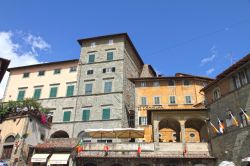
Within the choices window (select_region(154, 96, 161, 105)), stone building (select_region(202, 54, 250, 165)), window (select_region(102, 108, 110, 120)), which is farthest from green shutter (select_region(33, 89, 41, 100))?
stone building (select_region(202, 54, 250, 165))

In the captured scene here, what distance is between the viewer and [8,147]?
2506cm

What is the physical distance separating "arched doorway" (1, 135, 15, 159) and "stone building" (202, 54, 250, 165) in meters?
20.1

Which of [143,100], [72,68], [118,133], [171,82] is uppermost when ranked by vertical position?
[72,68]

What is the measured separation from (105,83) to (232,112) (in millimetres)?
18182

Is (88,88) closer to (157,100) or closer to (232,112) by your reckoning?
(157,100)

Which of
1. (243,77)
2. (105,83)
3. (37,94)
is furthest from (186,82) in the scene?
(37,94)

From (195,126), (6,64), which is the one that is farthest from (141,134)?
(6,64)

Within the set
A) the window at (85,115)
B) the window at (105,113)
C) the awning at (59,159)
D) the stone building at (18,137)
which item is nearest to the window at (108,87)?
the window at (105,113)

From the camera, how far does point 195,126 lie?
96.0 ft

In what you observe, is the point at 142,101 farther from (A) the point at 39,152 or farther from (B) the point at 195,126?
(A) the point at 39,152

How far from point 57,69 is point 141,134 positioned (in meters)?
18.4

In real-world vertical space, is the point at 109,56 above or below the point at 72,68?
above

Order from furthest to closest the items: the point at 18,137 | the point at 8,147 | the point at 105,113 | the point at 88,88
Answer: the point at 88,88 → the point at 105,113 → the point at 8,147 → the point at 18,137

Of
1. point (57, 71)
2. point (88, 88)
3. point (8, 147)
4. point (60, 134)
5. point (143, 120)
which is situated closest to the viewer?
point (8, 147)
